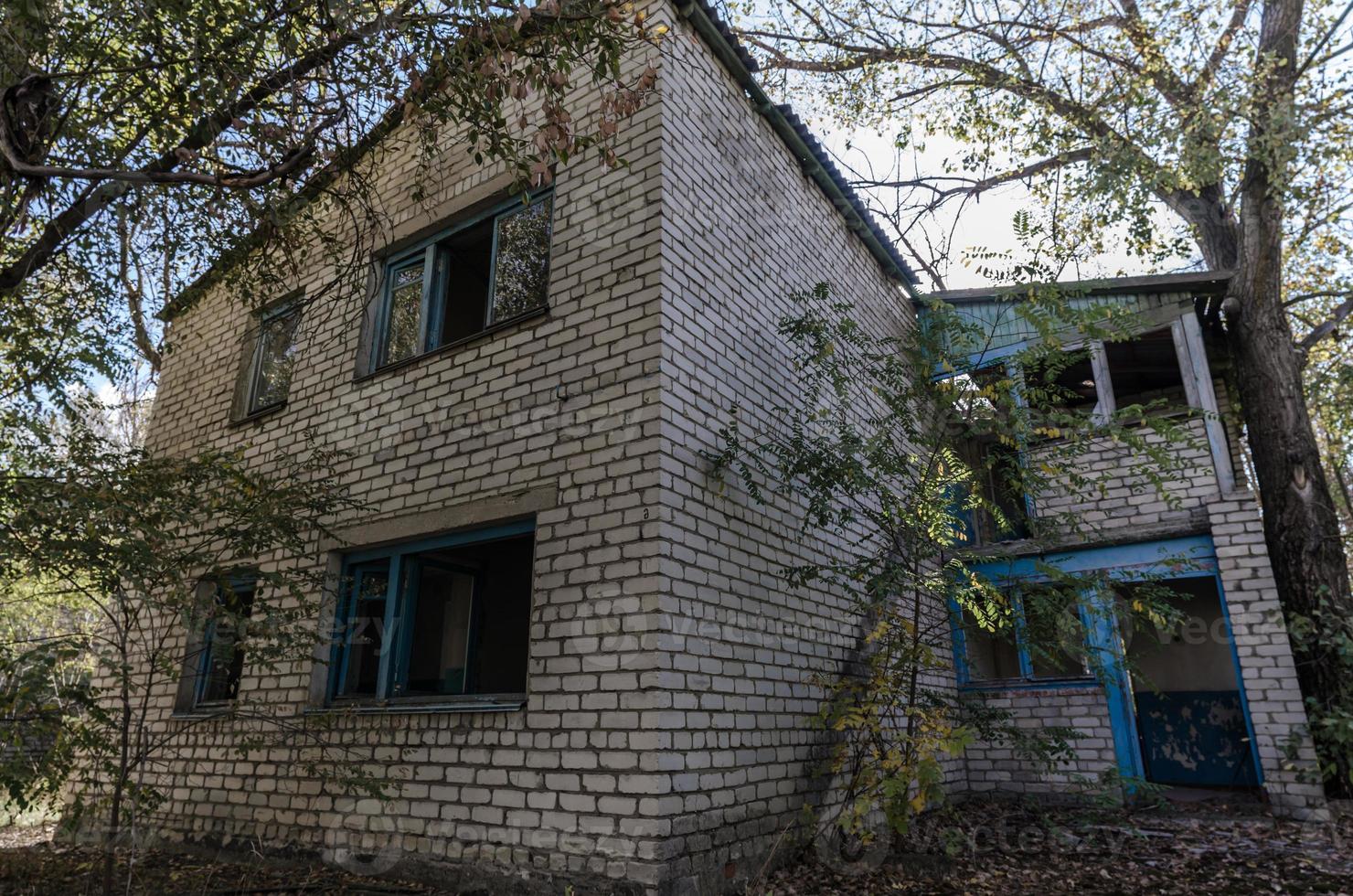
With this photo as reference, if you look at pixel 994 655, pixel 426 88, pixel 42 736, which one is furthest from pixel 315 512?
pixel 994 655

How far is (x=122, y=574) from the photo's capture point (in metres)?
4.40

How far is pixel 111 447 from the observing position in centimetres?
546

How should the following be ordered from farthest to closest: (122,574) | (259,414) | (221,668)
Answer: (259,414)
(221,668)
(122,574)

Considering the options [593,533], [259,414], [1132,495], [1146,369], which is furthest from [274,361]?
[1146,369]

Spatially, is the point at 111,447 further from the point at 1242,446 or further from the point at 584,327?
the point at 1242,446

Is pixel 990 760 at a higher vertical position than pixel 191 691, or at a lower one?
lower

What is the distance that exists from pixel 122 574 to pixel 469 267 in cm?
450

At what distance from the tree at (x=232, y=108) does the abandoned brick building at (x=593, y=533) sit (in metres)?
0.78

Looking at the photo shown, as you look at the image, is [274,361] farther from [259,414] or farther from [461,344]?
[461,344]

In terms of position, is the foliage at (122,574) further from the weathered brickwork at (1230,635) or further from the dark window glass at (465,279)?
the weathered brickwork at (1230,635)

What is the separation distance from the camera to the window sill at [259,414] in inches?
284

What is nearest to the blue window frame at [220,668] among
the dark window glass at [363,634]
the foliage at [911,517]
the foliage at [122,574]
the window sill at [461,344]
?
A: the foliage at [122,574]

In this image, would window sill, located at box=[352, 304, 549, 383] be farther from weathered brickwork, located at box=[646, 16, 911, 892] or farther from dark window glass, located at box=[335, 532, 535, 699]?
dark window glass, located at box=[335, 532, 535, 699]

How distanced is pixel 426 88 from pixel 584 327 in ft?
5.42
